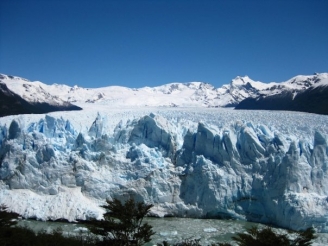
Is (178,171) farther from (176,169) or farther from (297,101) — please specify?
(297,101)

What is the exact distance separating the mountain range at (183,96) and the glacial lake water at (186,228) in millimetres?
21730

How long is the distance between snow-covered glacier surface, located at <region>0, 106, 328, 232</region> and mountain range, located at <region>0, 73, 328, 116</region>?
18779 mm

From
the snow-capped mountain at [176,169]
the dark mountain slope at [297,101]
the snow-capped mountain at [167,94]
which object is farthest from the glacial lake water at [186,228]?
the snow-capped mountain at [167,94]

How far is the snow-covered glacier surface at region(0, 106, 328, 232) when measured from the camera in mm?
16344

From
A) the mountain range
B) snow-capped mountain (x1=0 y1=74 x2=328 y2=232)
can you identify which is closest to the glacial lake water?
snow-capped mountain (x1=0 y1=74 x2=328 y2=232)

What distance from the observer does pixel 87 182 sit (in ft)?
58.3

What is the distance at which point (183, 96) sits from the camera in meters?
115

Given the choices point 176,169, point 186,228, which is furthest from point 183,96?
point 186,228

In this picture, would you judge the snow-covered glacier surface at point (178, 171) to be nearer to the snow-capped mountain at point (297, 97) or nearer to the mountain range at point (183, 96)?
the snow-capped mountain at point (297, 97)

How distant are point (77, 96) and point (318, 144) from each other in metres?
98.2

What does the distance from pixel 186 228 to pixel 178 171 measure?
132 inches

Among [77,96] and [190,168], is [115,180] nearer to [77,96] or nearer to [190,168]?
[190,168]

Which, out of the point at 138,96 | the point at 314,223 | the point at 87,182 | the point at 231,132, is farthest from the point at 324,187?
the point at 138,96

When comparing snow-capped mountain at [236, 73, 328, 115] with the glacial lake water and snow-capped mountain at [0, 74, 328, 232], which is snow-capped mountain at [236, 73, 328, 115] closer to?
snow-capped mountain at [0, 74, 328, 232]
